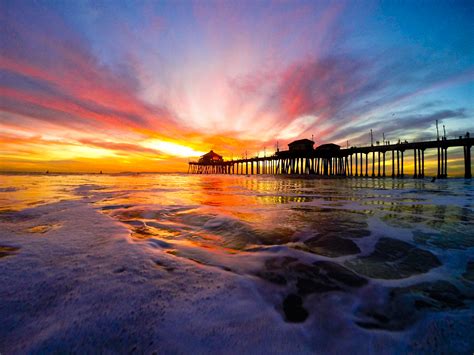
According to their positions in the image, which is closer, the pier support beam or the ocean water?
the ocean water

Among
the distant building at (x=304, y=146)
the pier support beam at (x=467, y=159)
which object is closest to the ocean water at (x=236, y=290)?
the pier support beam at (x=467, y=159)

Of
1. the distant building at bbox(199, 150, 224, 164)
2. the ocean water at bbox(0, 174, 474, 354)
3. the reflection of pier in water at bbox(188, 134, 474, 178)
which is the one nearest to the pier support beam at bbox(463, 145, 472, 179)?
the reflection of pier in water at bbox(188, 134, 474, 178)

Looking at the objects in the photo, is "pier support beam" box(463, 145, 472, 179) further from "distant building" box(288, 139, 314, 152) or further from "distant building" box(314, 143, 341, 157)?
"distant building" box(288, 139, 314, 152)

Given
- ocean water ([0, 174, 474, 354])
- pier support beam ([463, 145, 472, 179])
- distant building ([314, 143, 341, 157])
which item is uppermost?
distant building ([314, 143, 341, 157])

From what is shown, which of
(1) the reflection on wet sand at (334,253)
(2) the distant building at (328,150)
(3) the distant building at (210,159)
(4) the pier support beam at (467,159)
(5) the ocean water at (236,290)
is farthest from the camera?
(3) the distant building at (210,159)

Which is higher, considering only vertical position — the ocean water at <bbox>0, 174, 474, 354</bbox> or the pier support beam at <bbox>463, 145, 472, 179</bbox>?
the pier support beam at <bbox>463, 145, 472, 179</bbox>

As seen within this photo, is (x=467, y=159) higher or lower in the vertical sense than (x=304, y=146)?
lower

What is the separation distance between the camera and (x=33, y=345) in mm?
1485

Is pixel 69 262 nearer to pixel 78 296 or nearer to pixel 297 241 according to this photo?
pixel 78 296

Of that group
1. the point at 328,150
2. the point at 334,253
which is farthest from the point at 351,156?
the point at 334,253

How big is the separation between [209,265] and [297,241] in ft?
6.08

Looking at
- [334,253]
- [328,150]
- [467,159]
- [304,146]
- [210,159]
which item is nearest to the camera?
[334,253]

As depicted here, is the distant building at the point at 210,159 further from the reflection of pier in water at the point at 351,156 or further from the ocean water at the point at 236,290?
the ocean water at the point at 236,290

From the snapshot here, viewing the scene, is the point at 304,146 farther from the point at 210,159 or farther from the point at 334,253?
the point at 210,159
